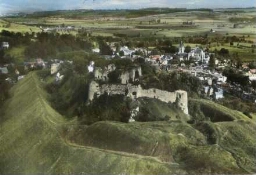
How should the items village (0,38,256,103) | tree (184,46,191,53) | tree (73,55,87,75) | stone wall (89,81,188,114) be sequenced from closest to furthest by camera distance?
stone wall (89,81,188,114)
village (0,38,256,103)
tree (73,55,87,75)
tree (184,46,191,53)

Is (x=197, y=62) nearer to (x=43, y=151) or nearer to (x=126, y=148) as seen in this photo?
(x=126, y=148)

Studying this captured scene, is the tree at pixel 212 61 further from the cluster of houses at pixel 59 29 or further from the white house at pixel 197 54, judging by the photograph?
the cluster of houses at pixel 59 29

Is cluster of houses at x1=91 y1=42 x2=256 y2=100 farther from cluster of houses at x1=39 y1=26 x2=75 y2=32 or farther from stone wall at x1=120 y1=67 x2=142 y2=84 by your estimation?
cluster of houses at x1=39 y1=26 x2=75 y2=32

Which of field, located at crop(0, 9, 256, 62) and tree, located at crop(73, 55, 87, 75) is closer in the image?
field, located at crop(0, 9, 256, 62)

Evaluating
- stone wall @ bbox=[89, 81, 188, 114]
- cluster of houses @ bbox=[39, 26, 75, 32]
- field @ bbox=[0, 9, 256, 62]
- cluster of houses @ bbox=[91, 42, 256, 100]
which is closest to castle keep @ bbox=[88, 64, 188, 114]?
stone wall @ bbox=[89, 81, 188, 114]

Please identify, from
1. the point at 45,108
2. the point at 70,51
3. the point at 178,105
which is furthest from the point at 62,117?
the point at 70,51

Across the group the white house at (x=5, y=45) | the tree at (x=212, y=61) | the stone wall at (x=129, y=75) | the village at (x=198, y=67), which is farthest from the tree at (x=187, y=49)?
the white house at (x=5, y=45)

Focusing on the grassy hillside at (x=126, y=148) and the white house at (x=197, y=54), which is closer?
the grassy hillside at (x=126, y=148)
